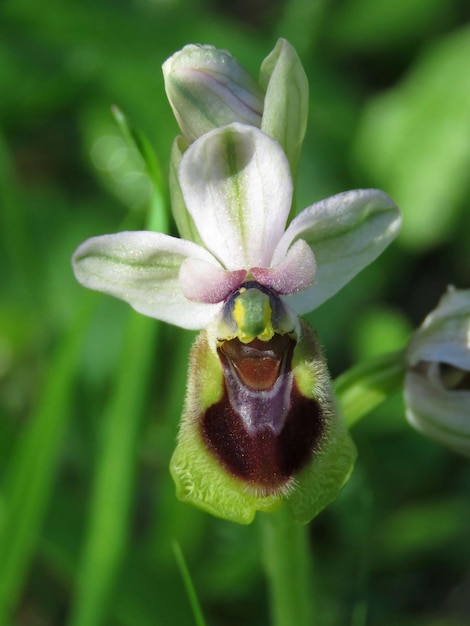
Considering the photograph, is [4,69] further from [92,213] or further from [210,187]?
[210,187]

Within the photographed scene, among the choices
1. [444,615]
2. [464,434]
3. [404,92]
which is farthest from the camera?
[404,92]

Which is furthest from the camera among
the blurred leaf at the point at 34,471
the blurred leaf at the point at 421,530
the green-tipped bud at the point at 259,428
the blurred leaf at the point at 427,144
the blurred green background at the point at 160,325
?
the blurred leaf at the point at 427,144

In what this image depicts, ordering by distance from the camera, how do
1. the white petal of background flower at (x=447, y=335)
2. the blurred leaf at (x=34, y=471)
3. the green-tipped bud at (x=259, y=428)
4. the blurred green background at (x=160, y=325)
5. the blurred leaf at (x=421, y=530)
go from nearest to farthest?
the green-tipped bud at (x=259, y=428)
the white petal of background flower at (x=447, y=335)
the blurred leaf at (x=34, y=471)
the blurred green background at (x=160, y=325)
the blurred leaf at (x=421, y=530)

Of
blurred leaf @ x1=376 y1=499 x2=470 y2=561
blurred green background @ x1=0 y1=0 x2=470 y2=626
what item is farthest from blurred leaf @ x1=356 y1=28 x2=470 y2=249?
blurred leaf @ x1=376 y1=499 x2=470 y2=561

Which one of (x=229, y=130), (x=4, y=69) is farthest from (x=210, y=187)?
(x=4, y=69)

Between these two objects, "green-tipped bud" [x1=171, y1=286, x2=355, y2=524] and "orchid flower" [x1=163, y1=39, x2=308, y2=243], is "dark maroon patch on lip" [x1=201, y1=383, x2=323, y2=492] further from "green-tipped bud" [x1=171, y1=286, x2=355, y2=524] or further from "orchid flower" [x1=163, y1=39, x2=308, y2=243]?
"orchid flower" [x1=163, y1=39, x2=308, y2=243]

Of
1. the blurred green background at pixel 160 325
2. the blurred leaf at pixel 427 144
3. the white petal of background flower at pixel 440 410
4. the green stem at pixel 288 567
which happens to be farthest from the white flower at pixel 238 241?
the blurred leaf at pixel 427 144

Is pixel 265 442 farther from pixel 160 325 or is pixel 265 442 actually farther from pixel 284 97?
pixel 160 325

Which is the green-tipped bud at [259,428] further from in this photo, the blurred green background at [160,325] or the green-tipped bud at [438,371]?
the blurred green background at [160,325]
